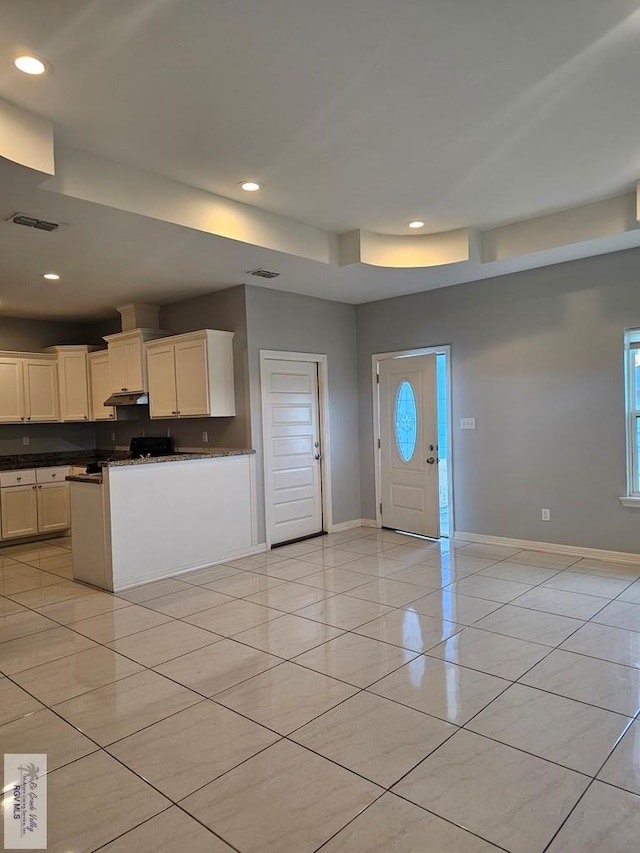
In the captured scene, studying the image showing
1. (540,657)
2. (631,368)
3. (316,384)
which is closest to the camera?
(540,657)

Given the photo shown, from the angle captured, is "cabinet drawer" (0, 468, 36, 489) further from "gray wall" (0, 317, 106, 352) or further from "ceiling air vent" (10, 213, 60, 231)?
"ceiling air vent" (10, 213, 60, 231)

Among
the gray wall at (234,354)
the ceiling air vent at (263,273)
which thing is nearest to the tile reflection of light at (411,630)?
the gray wall at (234,354)

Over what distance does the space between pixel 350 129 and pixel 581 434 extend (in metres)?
3.40

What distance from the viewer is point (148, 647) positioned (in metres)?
3.40

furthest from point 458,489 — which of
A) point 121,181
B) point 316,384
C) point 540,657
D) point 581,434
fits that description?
point 121,181

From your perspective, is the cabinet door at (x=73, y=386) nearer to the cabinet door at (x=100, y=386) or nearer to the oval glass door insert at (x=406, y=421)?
the cabinet door at (x=100, y=386)

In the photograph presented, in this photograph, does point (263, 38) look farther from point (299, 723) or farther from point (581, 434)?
point (581, 434)

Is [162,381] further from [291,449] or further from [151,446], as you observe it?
[291,449]

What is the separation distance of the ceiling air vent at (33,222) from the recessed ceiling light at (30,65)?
110 cm

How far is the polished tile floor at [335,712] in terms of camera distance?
6.19 feet

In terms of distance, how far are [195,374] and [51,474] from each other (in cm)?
251

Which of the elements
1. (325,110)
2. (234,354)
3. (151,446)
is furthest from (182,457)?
(325,110)

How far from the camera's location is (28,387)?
22.5ft

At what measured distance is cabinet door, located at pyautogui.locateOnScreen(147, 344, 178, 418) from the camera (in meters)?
5.89
